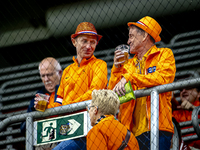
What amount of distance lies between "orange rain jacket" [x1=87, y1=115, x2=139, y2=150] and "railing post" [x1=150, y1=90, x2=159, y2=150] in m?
0.26

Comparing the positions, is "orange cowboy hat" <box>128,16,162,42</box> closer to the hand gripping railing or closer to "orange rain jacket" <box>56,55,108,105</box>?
"orange rain jacket" <box>56,55,108,105</box>

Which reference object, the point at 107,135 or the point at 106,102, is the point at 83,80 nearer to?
the point at 106,102

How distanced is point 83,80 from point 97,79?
7.2 inches

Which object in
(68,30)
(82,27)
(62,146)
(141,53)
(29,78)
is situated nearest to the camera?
(62,146)

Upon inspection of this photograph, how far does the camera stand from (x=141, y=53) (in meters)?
3.95

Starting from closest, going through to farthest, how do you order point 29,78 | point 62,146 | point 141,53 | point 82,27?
1. point 62,146
2. point 141,53
3. point 82,27
4. point 29,78

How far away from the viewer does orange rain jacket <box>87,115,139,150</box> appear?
3.04m

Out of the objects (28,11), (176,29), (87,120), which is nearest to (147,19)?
(87,120)

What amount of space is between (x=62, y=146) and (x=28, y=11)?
4.80 meters

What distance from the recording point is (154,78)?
350 centimetres

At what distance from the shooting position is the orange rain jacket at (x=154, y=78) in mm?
3463

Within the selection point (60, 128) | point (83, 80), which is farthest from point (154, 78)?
point (60, 128)

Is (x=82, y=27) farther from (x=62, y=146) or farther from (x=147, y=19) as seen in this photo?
(x=62, y=146)

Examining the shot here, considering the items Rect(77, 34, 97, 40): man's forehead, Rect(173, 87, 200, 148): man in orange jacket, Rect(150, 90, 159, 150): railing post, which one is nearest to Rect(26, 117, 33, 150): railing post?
Rect(77, 34, 97, 40): man's forehead
